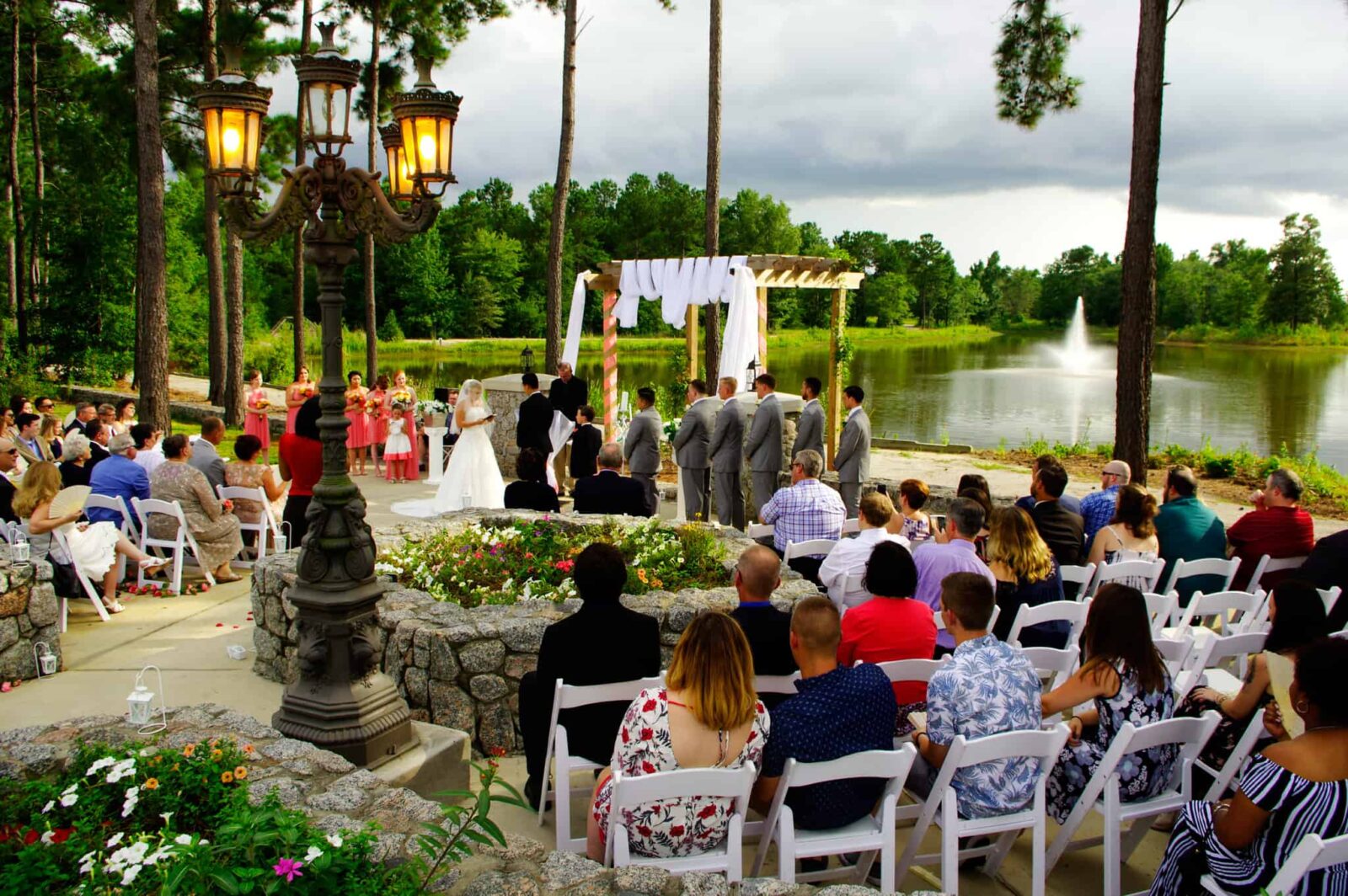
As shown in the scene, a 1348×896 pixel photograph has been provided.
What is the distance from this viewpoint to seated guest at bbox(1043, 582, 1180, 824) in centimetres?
311

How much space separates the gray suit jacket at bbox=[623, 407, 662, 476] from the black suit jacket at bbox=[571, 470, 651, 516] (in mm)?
1908

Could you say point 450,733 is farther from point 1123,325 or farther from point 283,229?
point 1123,325

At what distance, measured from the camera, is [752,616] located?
362cm

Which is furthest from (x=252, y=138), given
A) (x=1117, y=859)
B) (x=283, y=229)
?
(x=1117, y=859)

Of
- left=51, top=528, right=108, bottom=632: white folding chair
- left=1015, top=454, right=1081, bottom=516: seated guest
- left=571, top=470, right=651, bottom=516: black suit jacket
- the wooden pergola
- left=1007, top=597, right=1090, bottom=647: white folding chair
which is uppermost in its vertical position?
the wooden pergola

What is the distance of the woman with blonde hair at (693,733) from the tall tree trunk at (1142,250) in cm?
737

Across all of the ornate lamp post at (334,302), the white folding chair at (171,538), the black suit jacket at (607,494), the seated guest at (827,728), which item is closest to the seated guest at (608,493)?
the black suit jacket at (607,494)

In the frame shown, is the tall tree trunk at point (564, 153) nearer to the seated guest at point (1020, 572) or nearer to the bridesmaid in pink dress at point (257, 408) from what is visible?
the bridesmaid in pink dress at point (257, 408)

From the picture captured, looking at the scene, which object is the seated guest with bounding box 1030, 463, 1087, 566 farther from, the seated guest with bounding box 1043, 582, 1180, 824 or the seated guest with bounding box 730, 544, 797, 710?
the seated guest with bounding box 730, 544, 797, 710

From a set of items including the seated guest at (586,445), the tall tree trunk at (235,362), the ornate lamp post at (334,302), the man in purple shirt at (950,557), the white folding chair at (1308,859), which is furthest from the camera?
the tall tree trunk at (235,362)

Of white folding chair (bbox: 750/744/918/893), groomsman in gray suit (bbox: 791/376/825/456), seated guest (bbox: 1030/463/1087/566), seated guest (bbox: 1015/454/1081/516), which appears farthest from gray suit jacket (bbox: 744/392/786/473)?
white folding chair (bbox: 750/744/918/893)

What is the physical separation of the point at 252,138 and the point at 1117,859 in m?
4.13

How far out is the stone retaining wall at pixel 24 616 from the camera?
4961 mm

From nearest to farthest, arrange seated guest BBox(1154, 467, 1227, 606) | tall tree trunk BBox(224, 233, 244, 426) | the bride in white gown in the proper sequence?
seated guest BBox(1154, 467, 1227, 606)
the bride in white gown
tall tree trunk BBox(224, 233, 244, 426)
